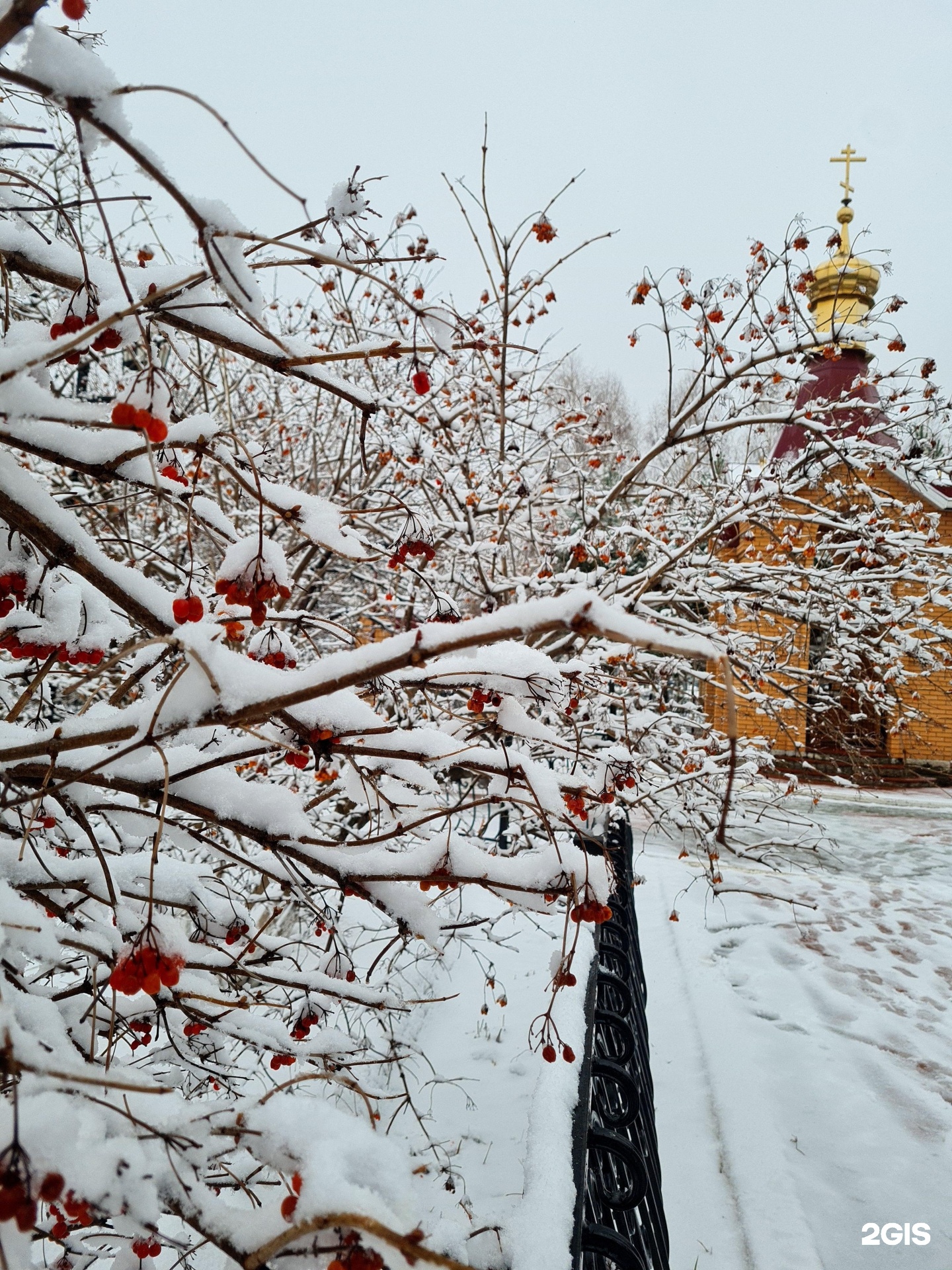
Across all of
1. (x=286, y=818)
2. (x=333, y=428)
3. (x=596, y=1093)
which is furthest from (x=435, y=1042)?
(x=333, y=428)

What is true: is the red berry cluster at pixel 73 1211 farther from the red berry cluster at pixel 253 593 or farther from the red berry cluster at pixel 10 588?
the red berry cluster at pixel 10 588

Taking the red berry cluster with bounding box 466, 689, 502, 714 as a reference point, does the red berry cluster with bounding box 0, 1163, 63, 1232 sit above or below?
below

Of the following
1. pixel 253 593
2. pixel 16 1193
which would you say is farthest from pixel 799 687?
pixel 16 1193

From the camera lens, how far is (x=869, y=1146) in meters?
3.35

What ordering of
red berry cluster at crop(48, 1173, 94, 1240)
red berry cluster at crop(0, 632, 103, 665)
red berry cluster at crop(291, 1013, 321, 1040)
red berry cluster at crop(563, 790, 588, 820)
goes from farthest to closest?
red berry cluster at crop(291, 1013, 321, 1040), red berry cluster at crop(563, 790, 588, 820), red berry cluster at crop(0, 632, 103, 665), red berry cluster at crop(48, 1173, 94, 1240)

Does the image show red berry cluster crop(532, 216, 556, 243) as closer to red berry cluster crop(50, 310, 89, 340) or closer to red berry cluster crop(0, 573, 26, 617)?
red berry cluster crop(50, 310, 89, 340)

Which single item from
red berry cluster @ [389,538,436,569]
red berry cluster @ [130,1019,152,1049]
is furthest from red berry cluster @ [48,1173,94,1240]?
red berry cluster @ [389,538,436,569]

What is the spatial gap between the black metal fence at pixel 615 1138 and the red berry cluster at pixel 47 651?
4.16 feet

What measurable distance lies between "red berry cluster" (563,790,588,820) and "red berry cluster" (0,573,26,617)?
1024mm

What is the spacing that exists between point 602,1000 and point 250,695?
1.76 meters

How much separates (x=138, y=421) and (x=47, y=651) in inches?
21.1

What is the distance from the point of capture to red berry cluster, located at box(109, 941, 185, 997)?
94 cm

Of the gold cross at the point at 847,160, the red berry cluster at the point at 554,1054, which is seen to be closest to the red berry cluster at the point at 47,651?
the red berry cluster at the point at 554,1054

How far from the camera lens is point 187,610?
1110 mm
